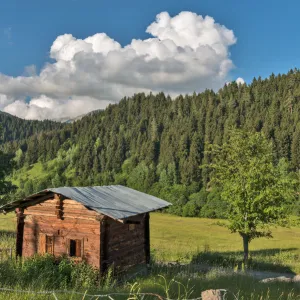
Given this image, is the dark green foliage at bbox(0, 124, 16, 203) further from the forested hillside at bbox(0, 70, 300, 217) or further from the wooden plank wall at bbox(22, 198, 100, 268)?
the forested hillside at bbox(0, 70, 300, 217)

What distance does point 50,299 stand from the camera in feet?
20.9

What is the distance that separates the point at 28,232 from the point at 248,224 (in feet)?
50.0

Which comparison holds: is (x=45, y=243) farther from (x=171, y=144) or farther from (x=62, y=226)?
(x=171, y=144)

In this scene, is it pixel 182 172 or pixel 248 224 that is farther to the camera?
pixel 182 172

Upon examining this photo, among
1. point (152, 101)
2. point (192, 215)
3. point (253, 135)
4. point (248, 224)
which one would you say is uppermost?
point (152, 101)

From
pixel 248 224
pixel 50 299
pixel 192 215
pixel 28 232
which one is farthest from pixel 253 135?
pixel 192 215

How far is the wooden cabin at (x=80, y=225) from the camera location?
1648 centimetres

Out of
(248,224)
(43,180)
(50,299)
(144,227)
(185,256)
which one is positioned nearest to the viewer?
(50,299)

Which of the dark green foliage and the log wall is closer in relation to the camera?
the log wall

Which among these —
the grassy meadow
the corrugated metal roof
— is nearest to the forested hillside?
the grassy meadow

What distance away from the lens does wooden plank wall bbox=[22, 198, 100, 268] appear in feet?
54.6

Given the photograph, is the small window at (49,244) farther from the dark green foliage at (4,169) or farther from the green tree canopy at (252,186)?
the dark green foliage at (4,169)

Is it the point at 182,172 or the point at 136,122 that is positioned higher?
the point at 136,122

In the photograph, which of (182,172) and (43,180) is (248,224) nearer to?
(182,172)
